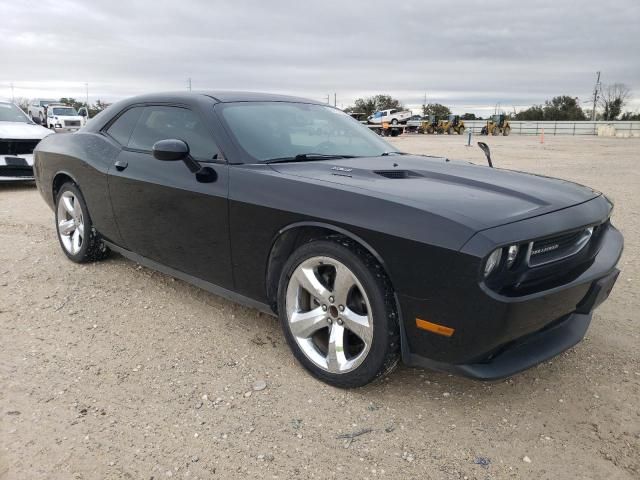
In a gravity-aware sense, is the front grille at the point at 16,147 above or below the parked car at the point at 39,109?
below

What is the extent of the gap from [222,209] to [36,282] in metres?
2.17

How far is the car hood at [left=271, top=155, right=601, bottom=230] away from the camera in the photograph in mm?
2283

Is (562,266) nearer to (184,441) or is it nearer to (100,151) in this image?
(184,441)

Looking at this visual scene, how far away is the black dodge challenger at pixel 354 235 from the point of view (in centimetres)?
221

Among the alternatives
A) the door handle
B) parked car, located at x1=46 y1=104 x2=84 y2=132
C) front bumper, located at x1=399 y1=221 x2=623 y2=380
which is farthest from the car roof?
parked car, located at x1=46 y1=104 x2=84 y2=132

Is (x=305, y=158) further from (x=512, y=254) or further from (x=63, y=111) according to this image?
(x=63, y=111)

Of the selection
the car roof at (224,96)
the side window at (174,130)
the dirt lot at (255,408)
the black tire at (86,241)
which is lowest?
the dirt lot at (255,408)

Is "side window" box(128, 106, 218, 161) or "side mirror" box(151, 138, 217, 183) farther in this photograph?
"side window" box(128, 106, 218, 161)

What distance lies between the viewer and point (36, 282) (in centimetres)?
424

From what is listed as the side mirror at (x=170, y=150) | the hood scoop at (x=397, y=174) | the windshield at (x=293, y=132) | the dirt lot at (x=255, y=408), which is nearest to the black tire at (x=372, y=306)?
the dirt lot at (x=255, y=408)

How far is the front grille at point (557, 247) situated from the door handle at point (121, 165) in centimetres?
281

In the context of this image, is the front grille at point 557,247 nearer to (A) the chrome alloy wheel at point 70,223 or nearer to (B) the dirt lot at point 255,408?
(B) the dirt lot at point 255,408

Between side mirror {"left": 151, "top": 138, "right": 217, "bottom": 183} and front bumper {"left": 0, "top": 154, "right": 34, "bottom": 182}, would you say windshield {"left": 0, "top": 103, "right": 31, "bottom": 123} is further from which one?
side mirror {"left": 151, "top": 138, "right": 217, "bottom": 183}

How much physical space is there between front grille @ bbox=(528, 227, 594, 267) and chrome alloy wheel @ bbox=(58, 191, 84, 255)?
12.0ft
